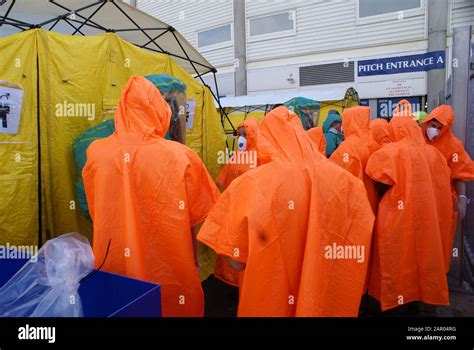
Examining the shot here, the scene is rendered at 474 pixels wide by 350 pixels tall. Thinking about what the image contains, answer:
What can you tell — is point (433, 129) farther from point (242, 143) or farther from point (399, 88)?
point (399, 88)

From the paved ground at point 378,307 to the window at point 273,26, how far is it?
37.8 feet

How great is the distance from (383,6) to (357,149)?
10427mm

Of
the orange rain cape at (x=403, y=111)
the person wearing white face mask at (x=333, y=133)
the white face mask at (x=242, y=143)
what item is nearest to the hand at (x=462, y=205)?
the orange rain cape at (x=403, y=111)

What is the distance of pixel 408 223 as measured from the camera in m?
3.28

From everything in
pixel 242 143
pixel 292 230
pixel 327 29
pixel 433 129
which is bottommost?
pixel 292 230

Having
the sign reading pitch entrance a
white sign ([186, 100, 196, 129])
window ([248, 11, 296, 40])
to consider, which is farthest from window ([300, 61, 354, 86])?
white sign ([186, 100, 196, 129])

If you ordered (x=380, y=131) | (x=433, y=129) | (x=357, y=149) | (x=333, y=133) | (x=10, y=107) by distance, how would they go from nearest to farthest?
(x=10, y=107)
(x=357, y=149)
(x=433, y=129)
(x=380, y=131)
(x=333, y=133)

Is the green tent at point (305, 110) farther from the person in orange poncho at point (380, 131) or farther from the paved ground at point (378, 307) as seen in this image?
the paved ground at point (378, 307)

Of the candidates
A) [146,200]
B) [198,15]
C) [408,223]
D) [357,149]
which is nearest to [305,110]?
[357,149]

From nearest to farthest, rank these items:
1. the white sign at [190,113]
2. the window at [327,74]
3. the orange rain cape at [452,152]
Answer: the orange rain cape at [452,152] < the white sign at [190,113] < the window at [327,74]

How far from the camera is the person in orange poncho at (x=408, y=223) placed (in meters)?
3.25

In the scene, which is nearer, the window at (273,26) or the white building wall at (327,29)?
the white building wall at (327,29)

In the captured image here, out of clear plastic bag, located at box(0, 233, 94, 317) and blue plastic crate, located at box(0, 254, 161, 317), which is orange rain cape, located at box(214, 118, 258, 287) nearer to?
blue plastic crate, located at box(0, 254, 161, 317)

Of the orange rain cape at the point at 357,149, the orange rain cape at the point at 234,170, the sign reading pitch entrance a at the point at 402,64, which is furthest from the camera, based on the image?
the sign reading pitch entrance a at the point at 402,64
